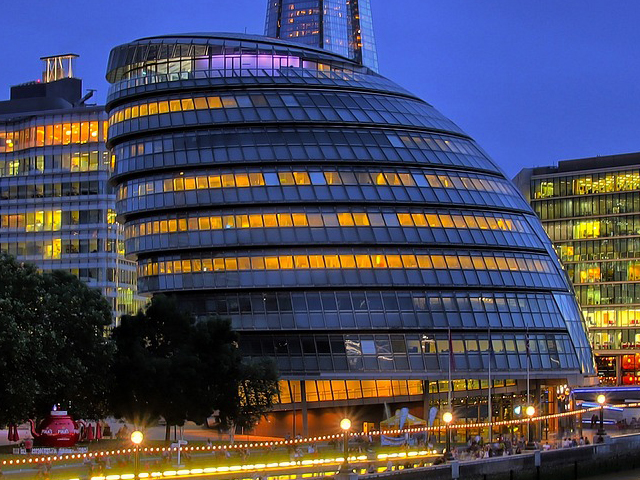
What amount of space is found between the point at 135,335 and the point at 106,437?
13856mm

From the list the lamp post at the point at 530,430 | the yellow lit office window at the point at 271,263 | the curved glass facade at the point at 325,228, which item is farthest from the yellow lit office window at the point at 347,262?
the lamp post at the point at 530,430

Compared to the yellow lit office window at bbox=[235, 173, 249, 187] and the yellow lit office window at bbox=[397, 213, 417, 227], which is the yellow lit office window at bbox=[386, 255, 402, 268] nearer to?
the yellow lit office window at bbox=[397, 213, 417, 227]

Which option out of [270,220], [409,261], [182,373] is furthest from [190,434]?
[409,261]

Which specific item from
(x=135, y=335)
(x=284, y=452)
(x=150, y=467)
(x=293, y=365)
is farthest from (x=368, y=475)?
(x=293, y=365)

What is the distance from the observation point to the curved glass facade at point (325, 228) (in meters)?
106

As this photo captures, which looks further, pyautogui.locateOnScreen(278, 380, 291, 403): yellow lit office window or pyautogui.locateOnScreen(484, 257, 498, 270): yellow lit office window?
pyautogui.locateOnScreen(484, 257, 498, 270): yellow lit office window

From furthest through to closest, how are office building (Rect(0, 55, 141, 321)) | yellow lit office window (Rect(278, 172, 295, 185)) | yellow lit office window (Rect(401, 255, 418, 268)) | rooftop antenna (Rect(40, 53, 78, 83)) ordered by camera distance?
rooftop antenna (Rect(40, 53, 78, 83))
office building (Rect(0, 55, 141, 321))
yellow lit office window (Rect(278, 172, 295, 185))
yellow lit office window (Rect(401, 255, 418, 268))

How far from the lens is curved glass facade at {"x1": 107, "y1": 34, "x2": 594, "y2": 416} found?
105500mm

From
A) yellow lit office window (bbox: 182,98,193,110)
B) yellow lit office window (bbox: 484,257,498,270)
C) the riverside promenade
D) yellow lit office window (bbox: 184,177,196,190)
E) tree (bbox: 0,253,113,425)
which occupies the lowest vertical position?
the riverside promenade

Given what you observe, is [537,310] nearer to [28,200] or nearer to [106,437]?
[106,437]

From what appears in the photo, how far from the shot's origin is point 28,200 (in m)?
164

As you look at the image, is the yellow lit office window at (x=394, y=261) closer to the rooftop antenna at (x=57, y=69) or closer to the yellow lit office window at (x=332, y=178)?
the yellow lit office window at (x=332, y=178)

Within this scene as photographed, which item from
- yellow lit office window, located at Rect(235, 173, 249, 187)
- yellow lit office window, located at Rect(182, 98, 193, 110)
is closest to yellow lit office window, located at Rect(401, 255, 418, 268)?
yellow lit office window, located at Rect(235, 173, 249, 187)

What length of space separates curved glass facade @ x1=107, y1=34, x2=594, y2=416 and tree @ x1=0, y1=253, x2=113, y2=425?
977 inches
